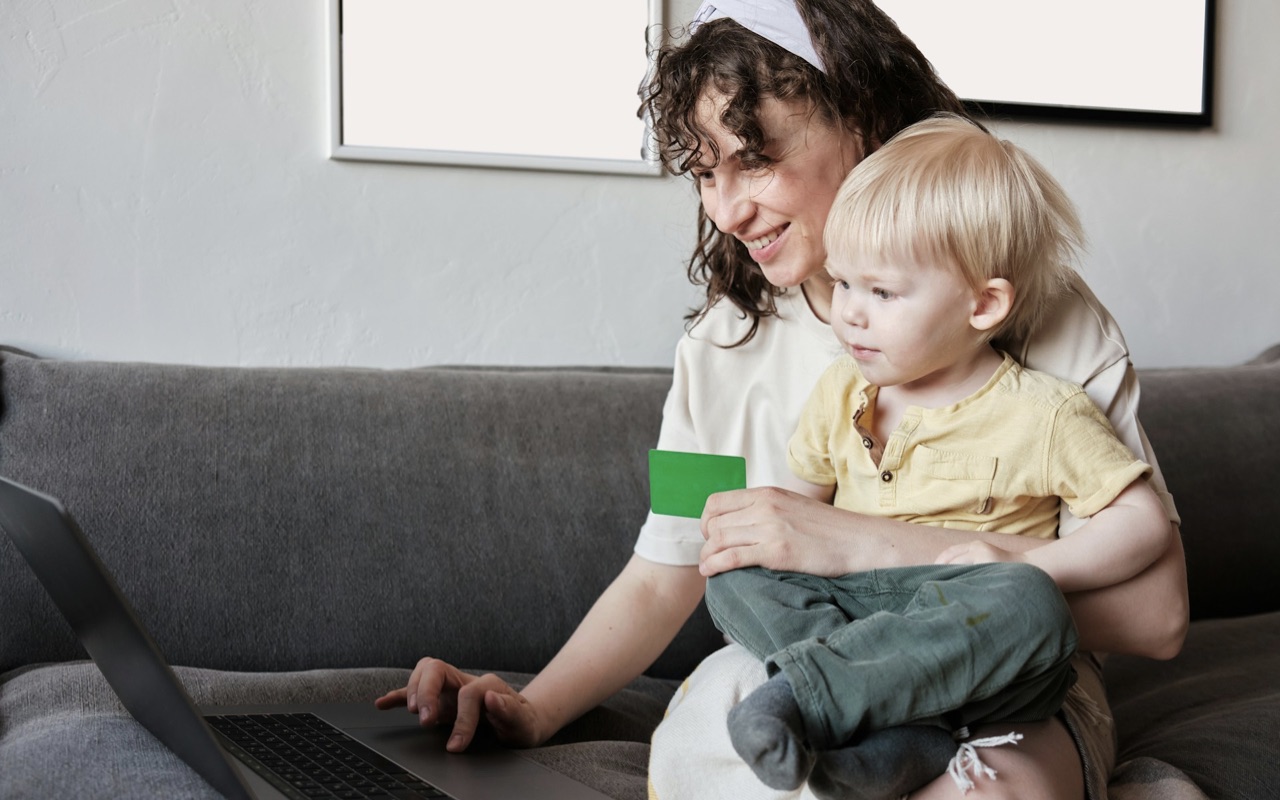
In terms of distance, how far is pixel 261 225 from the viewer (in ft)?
6.17

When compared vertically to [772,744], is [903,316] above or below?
above

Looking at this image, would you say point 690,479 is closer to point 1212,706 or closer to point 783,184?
point 783,184

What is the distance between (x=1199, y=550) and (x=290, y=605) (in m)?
1.45

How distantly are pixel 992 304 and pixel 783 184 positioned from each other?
0.89 ft

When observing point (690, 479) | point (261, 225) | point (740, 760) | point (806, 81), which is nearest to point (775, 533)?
point (690, 479)

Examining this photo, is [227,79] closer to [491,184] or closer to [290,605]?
[491,184]

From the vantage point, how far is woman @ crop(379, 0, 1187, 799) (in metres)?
1.05

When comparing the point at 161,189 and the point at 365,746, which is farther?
the point at 161,189

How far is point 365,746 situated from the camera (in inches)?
43.4

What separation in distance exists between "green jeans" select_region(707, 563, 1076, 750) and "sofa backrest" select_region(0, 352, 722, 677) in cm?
70

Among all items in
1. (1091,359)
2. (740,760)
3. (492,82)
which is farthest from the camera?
(492,82)

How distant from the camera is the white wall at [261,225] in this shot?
1.78 meters

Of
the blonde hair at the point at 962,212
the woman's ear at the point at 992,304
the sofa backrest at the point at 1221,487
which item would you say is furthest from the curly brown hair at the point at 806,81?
the sofa backrest at the point at 1221,487

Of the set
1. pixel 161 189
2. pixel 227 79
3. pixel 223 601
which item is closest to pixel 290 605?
pixel 223 601
